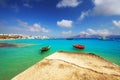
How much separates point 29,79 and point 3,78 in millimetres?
4149

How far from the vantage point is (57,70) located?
8.66 meters

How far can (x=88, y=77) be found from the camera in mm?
7375

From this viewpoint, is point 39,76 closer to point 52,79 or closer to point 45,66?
point 52,79

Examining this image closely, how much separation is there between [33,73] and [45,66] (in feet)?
4.27

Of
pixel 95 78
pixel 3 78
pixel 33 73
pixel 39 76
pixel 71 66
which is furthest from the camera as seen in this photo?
pixel 3 78

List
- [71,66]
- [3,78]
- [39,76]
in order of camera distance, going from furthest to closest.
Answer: [3,78]
[71,66]
[39,76]

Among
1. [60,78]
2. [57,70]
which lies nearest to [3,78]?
[57,70]

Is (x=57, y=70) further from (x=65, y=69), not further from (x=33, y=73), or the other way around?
(x=33, y=73)

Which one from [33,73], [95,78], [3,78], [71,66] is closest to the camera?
[95,78]

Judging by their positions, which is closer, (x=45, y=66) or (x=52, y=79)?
(x=52, y=79)

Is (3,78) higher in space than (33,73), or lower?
lower

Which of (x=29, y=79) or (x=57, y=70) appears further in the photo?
(x=57, y=70)

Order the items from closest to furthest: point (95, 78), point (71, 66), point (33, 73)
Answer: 1. point (95, 78)
2. point (33, 73)
3. point (71, 66)

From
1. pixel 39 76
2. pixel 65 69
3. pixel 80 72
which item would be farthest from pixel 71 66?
pixel 39 76
